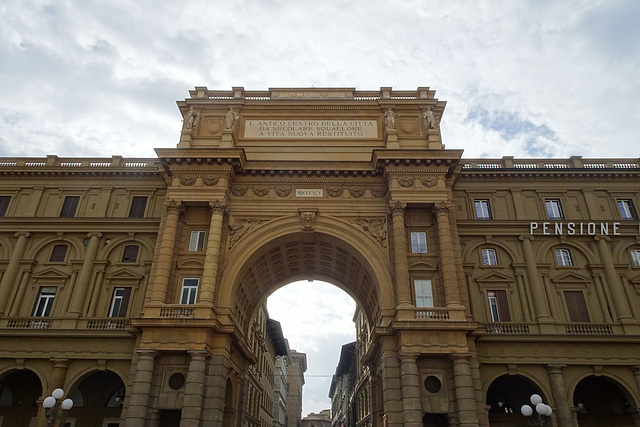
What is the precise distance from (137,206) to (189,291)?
9199mm

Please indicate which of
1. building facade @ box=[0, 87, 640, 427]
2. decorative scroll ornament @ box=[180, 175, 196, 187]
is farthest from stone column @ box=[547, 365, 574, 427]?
decorative scroll ornament @ box=[180, 175, 196, 187]

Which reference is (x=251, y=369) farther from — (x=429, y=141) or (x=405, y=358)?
(x=429, y=141)

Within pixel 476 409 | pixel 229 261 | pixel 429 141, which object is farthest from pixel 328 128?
pixel 476 409

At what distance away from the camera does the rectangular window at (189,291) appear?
2877 cm

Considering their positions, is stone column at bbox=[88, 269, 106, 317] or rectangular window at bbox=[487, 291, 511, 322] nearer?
rectangular window at bbox=[487, 291, 511, 322]

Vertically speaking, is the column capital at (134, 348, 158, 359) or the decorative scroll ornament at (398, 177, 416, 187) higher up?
the decorative scroll ornament at (398, 177, 416, 187)

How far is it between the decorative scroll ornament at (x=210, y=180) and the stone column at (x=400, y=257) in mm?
12192

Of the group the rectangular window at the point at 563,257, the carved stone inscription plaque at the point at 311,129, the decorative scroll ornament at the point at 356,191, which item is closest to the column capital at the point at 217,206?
the carved stone inscription plaque at the point at 311,129

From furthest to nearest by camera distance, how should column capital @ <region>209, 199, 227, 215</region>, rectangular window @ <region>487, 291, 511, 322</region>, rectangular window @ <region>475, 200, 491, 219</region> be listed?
1. rectangular window @ <region>475, 200, 491, 219</region>
2. column capital @ <region>209, 199, 227, 215</region>
3. rectangular window @ <region>487, 291, 511, 322</region>

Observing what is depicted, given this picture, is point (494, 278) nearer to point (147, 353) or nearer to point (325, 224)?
point (325, 224)

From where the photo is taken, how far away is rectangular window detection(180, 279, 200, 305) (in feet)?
94.4

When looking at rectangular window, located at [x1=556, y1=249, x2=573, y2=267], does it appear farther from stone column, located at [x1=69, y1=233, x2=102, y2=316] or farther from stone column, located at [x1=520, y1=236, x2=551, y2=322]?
stone column, located at [x1=69, y1=233, x2=102, y2=316]

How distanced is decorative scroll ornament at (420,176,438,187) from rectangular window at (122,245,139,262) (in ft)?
68.8

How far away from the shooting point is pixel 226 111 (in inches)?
1379
